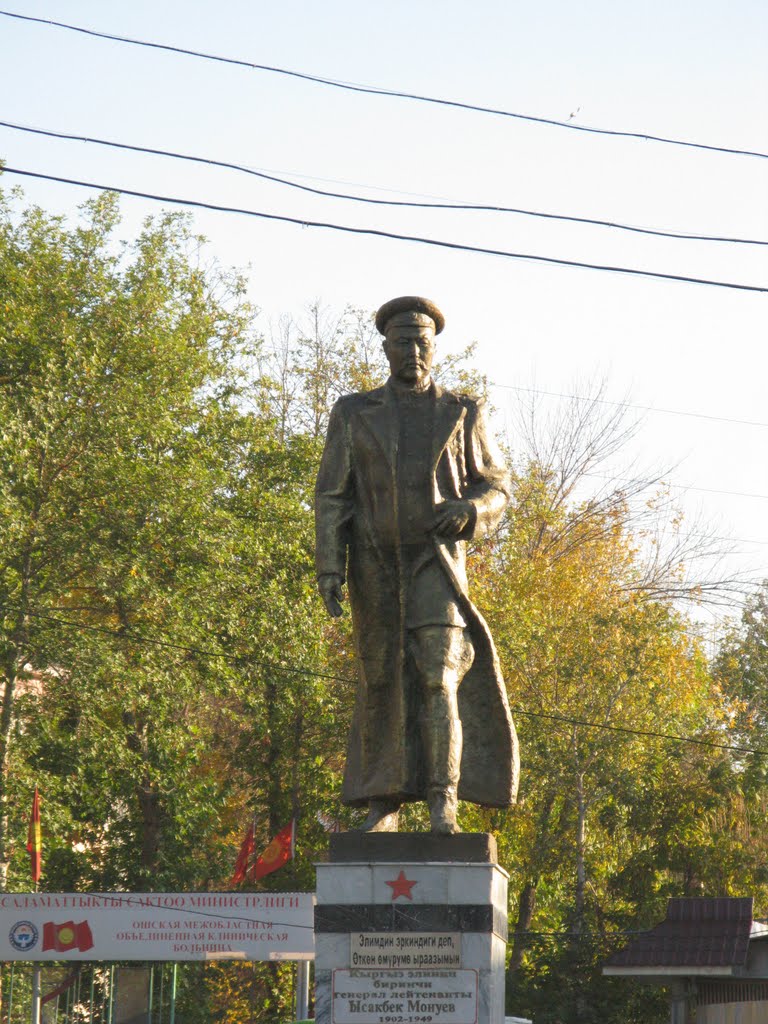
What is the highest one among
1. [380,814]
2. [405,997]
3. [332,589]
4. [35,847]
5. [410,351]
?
[410,351]

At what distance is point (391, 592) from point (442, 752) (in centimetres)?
85

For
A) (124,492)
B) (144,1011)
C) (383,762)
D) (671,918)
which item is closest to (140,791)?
(144,1011)

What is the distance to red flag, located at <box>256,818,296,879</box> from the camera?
26812 millimetres

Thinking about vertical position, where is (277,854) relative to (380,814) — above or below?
above

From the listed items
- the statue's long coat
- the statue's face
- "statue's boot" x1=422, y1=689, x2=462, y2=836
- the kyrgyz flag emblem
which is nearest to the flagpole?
the kyrgyz flag emblem

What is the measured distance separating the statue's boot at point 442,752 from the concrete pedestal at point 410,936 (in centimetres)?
22

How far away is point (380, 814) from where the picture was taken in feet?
26.7

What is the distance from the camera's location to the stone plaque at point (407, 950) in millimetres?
7426

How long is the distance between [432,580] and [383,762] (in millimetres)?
A: 913

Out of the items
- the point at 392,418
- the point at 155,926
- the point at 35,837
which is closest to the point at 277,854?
the point at 155,926

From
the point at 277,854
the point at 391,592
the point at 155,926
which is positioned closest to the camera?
the point at 391,592

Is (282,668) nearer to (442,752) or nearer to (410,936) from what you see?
(442,752)

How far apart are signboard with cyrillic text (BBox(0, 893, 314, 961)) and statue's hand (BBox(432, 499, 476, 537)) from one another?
15198 millimetres

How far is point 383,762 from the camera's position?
8125 millimetres
